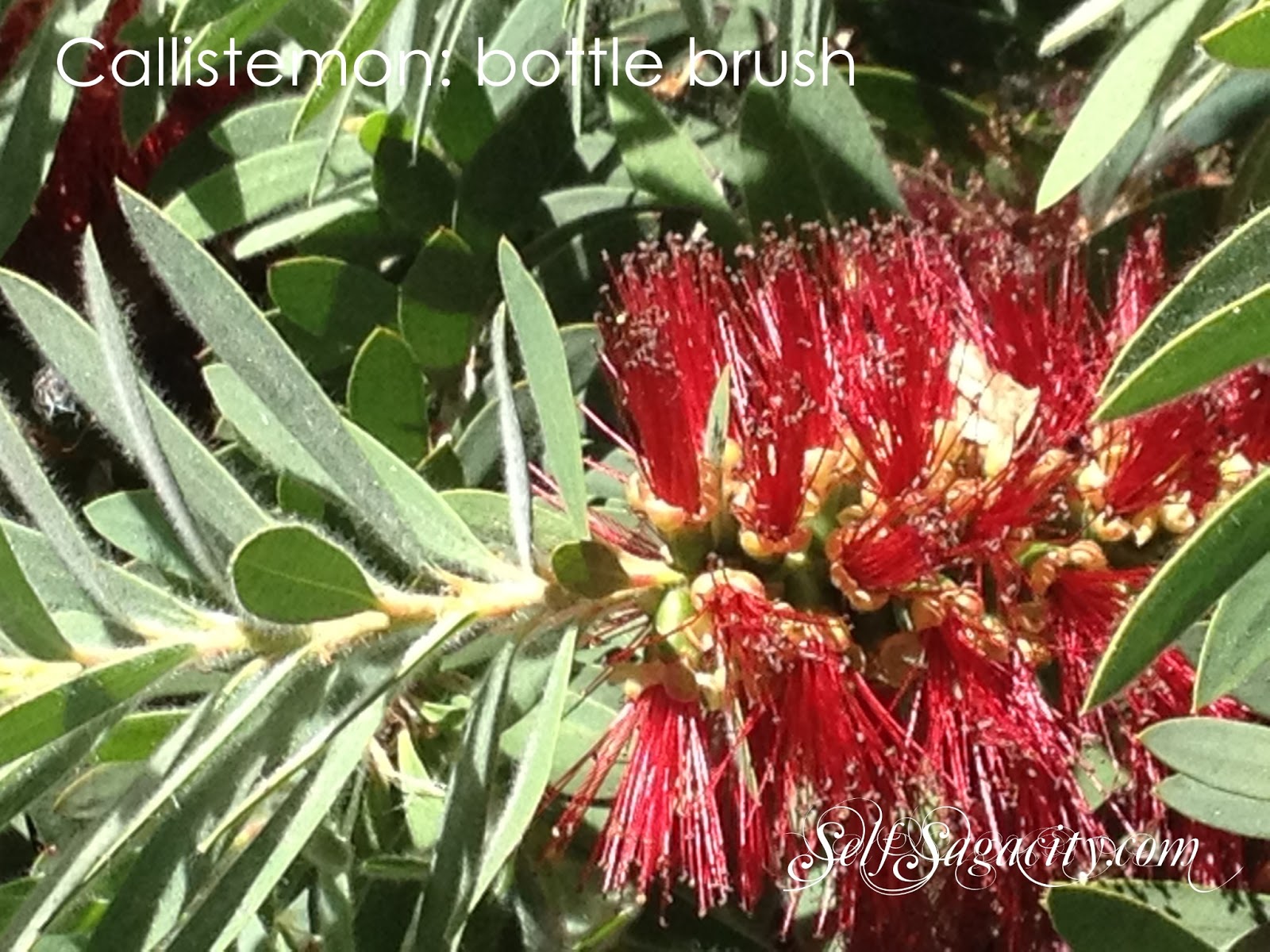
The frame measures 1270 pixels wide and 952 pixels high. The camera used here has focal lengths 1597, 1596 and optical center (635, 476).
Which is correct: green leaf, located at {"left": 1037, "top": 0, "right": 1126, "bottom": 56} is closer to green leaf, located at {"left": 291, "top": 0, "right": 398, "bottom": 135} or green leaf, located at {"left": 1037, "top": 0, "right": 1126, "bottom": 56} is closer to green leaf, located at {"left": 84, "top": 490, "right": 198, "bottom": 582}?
green leaf, located at {"left": 291, "top": 0, "right": 398, "bottom": 135}

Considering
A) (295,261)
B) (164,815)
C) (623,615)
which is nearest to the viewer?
(164,815)

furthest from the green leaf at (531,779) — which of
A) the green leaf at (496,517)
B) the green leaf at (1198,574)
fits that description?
the green leaf at (1198,574)

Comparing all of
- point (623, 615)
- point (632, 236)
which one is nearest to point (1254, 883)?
point (623, 615)

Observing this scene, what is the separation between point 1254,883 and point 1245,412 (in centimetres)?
24

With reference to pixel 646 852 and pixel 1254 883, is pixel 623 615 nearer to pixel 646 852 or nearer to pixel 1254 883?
pixel 646 852

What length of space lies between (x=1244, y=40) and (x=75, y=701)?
435mm

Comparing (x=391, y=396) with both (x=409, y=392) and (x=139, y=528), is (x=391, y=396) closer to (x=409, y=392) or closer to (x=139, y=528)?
(x=409, y=392)

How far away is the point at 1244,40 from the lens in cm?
47

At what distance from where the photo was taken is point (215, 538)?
67cm

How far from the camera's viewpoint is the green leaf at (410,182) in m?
0.85

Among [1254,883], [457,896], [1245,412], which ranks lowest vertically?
[1254,883]

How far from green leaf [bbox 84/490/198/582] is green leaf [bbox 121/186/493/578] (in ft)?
0.54

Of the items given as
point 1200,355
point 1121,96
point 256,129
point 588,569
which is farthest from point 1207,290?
point 256,129

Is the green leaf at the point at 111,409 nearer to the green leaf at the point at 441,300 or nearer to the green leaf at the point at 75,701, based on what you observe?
the green leaf at the point at 75,701
